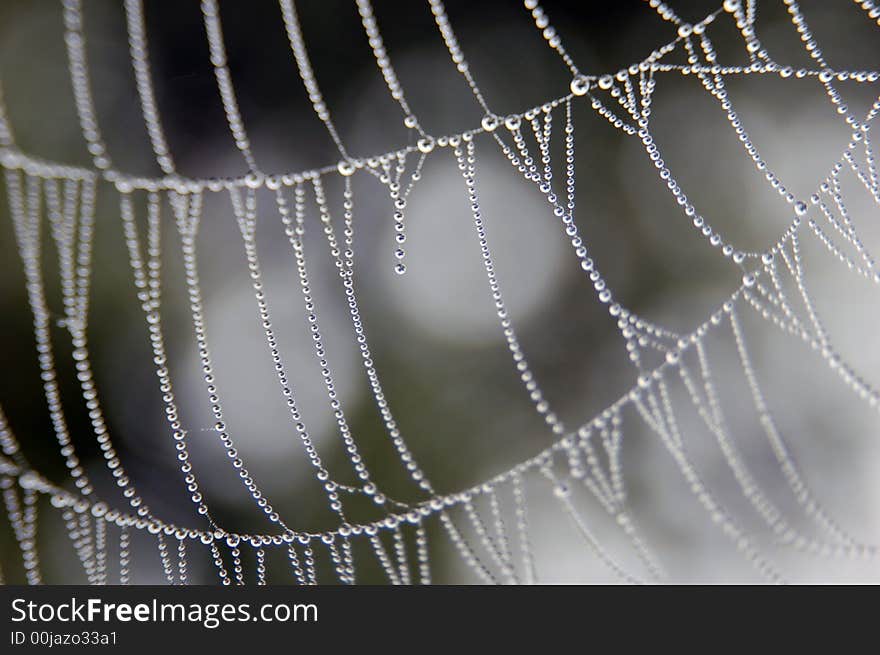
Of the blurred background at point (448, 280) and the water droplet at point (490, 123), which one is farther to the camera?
the blurred background at point (448, 280)

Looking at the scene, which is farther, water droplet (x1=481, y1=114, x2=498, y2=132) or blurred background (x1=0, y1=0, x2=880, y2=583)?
blurred background (x1=0, y1=0, x2=880, y2=583)

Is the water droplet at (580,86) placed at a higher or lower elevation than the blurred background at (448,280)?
lower

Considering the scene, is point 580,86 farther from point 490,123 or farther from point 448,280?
point 448,280

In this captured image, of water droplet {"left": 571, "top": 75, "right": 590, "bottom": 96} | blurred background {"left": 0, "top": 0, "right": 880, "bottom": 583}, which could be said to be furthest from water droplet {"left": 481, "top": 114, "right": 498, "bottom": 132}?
blurred background {"left": 0, "top": 0, "right": 880, "bottom": 583}

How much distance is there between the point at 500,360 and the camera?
385cm

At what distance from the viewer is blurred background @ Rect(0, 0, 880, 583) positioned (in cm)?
298

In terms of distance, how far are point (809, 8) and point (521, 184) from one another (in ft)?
4.28

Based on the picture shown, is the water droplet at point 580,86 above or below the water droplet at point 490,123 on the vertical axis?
above

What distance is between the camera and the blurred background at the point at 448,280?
2980mm

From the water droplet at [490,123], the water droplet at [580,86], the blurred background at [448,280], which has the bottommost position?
the water droplet at [490,123]

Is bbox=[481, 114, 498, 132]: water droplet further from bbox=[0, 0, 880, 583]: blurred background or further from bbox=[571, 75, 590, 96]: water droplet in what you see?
bbox=[0, 0, 880, 583]: blurred background

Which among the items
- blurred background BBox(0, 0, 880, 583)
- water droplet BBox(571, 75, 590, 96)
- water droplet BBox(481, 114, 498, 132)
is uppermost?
blurred background BBox(0, 0, 880, 583)

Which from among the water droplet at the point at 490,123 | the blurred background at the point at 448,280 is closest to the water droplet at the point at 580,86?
the water droplet at the point at 490,123

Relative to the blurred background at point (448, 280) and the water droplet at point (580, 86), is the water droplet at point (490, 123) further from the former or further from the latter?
the blurred background at point (448, 280)
